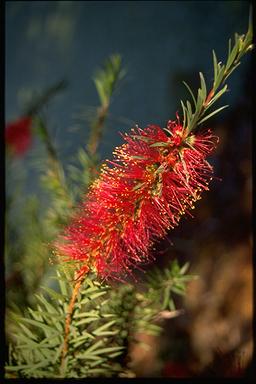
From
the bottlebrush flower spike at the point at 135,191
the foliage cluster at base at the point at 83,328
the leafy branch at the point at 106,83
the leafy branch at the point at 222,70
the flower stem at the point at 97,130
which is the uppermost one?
the leafy branch at the point at 106,83

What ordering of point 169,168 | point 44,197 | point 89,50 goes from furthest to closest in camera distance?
point 89,50, point 44,197, point 169,168

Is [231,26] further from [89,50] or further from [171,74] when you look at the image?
[89,50]

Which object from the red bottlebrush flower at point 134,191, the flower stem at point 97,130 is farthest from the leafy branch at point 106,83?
the red bottlebrush flower at point 134,191

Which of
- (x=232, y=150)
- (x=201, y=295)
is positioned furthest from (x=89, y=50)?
(x=201, y=295)

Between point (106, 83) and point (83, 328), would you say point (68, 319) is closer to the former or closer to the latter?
point (83, 328)

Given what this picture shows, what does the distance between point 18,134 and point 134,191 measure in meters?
0.39

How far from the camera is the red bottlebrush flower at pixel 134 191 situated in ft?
0.81

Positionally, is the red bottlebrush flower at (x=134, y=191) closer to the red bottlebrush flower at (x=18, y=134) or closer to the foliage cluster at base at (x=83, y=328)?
the foliage cluster at base at (x=83, y=328)

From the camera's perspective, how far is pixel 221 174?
3.07 ft

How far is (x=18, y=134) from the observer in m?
0.60

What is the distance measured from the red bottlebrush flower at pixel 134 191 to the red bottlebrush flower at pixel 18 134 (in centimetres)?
34

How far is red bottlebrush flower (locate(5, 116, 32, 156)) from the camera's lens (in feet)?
1.93

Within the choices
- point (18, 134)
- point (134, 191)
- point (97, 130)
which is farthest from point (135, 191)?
point (18, 134)

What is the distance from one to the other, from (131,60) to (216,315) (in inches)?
21.6
